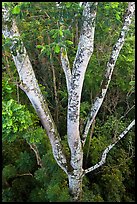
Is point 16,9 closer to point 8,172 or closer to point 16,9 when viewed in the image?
point 16,9

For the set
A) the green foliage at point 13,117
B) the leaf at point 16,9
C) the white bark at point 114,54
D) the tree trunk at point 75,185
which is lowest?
the tree trunk at point 75,185

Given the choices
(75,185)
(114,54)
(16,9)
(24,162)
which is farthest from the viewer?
(24,162)

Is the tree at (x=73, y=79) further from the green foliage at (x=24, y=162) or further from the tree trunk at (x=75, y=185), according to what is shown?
the green foliage at (x=24, y=162)

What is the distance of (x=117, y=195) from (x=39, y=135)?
190 centimetres

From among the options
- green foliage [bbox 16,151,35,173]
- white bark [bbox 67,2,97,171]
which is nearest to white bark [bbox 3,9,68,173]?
white bark [bbox 67,2,97,171]

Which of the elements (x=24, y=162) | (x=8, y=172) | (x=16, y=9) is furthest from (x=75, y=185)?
(x=16, y=9)

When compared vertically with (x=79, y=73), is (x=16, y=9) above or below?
above

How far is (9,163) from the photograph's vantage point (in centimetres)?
406

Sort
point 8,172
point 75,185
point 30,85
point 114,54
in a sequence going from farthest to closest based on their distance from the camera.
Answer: point 8,172 → point 75,185 → point 114,54 → point 30,85

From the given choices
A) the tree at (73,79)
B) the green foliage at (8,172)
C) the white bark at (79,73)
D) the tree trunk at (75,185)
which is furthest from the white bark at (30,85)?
the green foliage at (8,172)

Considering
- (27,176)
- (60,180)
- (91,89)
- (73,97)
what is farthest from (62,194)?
(91,89)

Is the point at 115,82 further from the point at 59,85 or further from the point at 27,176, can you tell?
the point at 27,176

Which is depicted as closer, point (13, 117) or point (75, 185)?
point (13, 117)

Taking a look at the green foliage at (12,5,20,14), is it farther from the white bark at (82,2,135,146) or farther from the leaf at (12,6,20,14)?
the white bark at (82,2,135,146)
